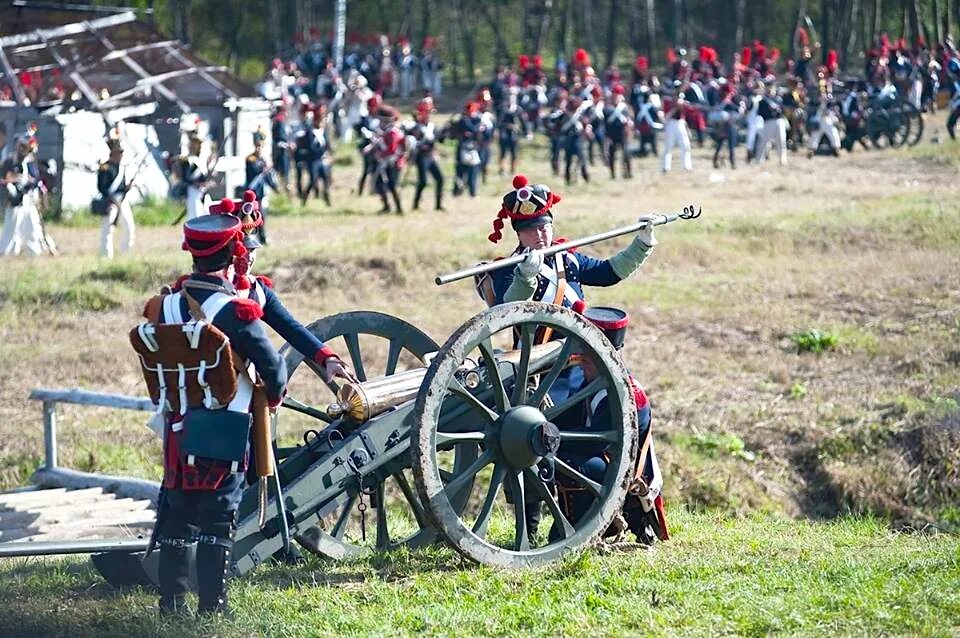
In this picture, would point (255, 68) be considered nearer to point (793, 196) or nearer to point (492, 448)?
point (793, 196)

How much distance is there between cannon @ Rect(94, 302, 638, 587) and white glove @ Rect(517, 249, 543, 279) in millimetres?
239

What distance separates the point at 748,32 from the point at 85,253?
38124 mm

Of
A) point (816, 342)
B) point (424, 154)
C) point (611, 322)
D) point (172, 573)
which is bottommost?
point (816, 342)

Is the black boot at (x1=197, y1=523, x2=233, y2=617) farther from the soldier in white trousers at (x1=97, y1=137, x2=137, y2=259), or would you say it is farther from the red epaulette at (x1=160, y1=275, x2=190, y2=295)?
the soldier in white trousers at (x1=97, y1=137, x2=137, y2=259)

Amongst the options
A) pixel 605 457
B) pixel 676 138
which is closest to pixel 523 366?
pixel 605 457

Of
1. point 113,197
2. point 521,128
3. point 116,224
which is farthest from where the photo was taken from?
point 521,128

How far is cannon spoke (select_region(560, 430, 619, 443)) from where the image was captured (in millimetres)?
5887

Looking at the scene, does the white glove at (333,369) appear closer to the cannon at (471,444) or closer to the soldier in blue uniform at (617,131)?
the cannon at (471,444)

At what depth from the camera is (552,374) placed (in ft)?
19.0

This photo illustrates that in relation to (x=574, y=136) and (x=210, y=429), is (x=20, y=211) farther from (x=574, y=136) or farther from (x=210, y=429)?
(x=210, y=429)

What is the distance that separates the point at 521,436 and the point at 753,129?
81.0ft

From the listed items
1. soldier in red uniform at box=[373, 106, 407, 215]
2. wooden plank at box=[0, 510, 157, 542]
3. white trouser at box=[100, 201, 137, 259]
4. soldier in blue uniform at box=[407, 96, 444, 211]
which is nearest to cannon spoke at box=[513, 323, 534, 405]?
wooden plank at box=[0, 510, 157, 542]

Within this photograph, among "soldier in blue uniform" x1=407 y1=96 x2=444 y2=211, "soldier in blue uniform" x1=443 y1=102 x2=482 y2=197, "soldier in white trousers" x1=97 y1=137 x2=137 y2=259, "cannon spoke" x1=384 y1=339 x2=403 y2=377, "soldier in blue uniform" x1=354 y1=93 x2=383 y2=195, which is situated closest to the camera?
"cannon spoke" x1=384 y1=339 x2=403 y2=377

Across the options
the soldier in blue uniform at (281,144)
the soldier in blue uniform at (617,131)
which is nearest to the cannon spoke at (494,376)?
the soldier in blue uniform at (281,144)
